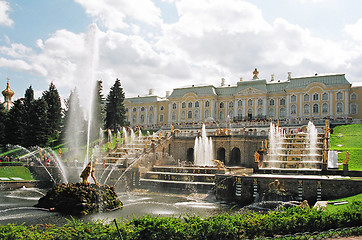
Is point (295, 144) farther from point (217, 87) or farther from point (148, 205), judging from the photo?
point (217, 87)

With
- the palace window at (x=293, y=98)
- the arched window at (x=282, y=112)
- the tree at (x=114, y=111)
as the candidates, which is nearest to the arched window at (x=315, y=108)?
the palace window at (x=293, y=98)

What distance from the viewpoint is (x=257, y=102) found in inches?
2399

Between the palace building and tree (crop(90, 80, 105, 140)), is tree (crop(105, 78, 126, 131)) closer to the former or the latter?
tree (crop(90, 80, 105, 140))

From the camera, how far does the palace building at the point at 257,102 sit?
54531 millimetres

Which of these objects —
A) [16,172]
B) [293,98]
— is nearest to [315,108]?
[293,98]

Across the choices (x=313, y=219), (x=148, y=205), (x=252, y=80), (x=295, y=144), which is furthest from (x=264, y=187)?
(x=252, y=80)

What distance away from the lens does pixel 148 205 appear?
1977 cm

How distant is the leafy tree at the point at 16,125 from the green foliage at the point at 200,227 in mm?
39865

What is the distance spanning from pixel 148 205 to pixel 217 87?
1962 inches

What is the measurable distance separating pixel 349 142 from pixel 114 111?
37061 millimetres

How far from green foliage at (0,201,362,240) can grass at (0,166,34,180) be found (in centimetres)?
2585

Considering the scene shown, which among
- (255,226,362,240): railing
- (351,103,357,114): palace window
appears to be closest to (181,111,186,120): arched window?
(351,103,357,114): palace window

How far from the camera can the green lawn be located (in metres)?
26.3

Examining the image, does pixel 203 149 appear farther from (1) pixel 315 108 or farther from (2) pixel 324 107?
(2) pixel 324 107
